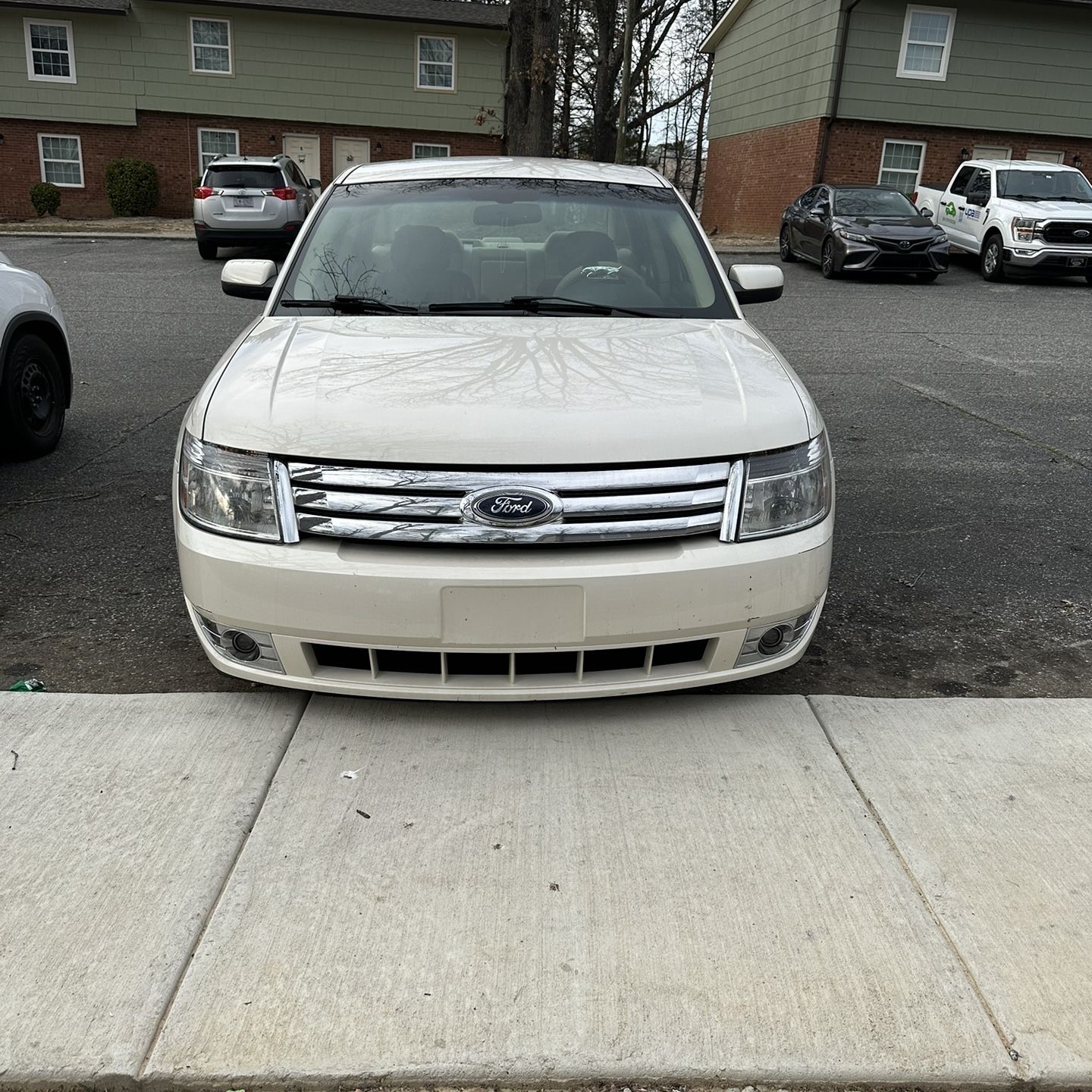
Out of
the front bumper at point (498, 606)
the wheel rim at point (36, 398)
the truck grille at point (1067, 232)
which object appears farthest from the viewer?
the truck grille at point (1067, 232)

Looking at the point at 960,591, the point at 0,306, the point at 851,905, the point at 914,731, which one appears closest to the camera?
the point at 851,905

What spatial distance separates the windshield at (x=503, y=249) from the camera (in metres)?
4.02

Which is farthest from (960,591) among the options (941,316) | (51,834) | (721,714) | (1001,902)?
(941,316)

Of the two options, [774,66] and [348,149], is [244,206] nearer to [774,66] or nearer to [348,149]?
[348,149]

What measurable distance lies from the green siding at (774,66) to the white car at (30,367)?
2019 centimetres

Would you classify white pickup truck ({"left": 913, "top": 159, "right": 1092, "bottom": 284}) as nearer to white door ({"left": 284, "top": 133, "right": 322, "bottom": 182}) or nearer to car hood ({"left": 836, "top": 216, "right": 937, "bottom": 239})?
car hood ({"left": 836, "top": 216, "right": 937, "bottom": 239})

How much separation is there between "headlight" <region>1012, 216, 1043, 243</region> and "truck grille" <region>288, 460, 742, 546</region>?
50.6 ft

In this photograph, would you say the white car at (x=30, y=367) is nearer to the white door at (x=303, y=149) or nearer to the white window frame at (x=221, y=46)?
the white door at (x=303, y=149)

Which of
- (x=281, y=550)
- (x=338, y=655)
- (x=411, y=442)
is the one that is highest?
(x=411, y=442)

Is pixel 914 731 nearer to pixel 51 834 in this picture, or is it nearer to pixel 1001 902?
pixel 1001 902

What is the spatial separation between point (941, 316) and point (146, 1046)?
12893 mm

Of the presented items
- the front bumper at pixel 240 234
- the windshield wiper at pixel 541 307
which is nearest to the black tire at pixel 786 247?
the front bumper at pixel 240 234

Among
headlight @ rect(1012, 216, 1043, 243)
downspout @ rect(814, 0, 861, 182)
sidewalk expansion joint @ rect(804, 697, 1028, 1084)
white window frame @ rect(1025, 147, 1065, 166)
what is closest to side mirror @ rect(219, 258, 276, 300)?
sidewalk expansion joint @ rect(804, 697, 1028, 1084)

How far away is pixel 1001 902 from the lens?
250cm
